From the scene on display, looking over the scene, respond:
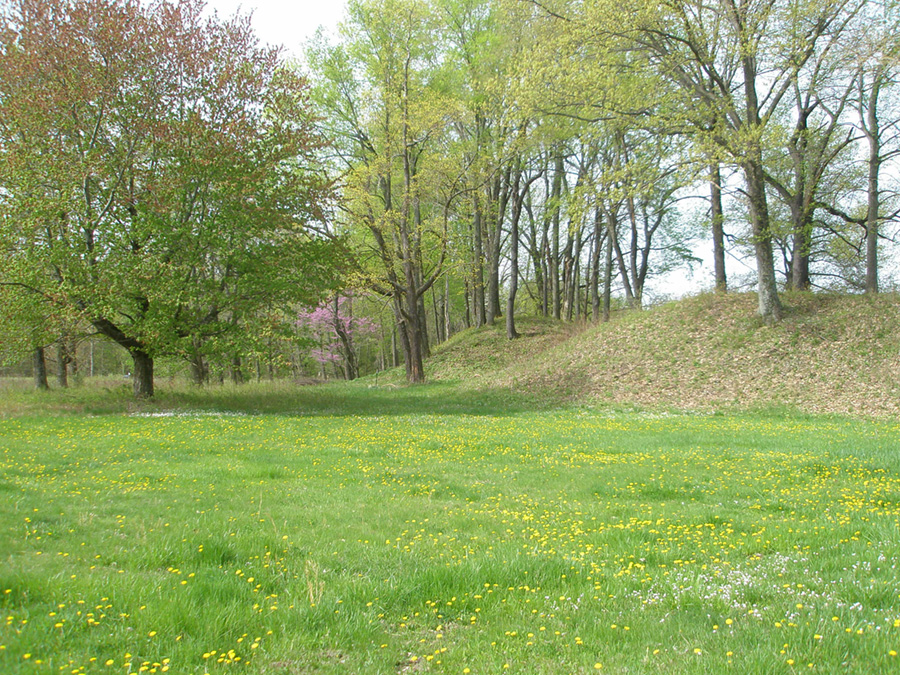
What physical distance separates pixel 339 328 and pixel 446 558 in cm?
→ 4271

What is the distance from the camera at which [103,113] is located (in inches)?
755

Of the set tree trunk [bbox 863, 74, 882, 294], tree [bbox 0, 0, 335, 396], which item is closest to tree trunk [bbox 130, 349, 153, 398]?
tree [bbox 0, 0, 335, 396]

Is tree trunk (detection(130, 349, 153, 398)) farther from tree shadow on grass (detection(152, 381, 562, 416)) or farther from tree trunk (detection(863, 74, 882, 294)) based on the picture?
tree trunk (detection(863, 74, 882, 294))

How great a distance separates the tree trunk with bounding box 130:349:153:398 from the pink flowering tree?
20540mm

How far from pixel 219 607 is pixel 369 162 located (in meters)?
28.2

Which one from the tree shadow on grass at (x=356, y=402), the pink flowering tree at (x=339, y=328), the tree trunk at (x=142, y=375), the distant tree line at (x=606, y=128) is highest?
the distant tree line at (x=606, y=128)

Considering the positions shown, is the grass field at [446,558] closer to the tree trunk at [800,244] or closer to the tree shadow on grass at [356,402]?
the tree shadow on grass at [356,402]

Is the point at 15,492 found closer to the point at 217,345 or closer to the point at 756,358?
the point at 217,345

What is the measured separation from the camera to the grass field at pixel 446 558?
3.33 m

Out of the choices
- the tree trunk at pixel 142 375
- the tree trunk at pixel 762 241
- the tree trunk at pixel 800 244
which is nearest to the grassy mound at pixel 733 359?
the tree trunk at pixel 762 241

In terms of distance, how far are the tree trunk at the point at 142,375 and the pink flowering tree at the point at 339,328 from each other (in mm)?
20540

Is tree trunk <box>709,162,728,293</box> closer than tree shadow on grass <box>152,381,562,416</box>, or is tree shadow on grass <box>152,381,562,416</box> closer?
tree shadow on grass <box>152,381,562,416</box>

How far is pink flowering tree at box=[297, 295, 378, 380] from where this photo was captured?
45.0 metres

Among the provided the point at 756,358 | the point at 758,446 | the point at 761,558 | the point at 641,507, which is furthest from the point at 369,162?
the point at 761,558
